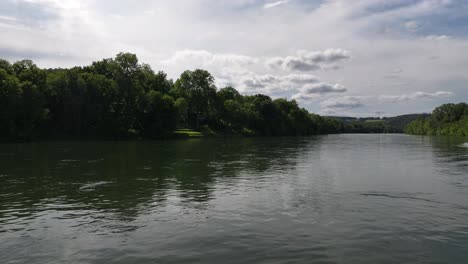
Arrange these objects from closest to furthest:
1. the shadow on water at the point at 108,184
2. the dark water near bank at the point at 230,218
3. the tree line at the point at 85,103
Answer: the dark water near bank at the point at 230,218
the shadow on water at the point at 108,184
the tree line at the point at 85,103

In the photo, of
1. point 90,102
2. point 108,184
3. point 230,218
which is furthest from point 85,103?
point 230,218

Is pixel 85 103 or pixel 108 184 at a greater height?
pixel 85 103

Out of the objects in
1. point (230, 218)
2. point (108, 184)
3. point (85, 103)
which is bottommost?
point (230, 218)

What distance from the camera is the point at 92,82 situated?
4779 inches

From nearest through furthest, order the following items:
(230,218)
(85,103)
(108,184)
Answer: (230,218)
(108,184)
(85,103)

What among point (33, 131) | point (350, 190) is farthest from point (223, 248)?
point (33, 131)

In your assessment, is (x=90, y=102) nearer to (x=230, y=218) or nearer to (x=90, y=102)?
(x=90, y=102)

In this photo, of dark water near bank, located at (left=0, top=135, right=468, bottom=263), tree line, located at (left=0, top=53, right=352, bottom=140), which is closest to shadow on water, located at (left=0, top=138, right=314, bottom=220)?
dark water near bank, located at (left=0, top=135, right=468, bottom=263)

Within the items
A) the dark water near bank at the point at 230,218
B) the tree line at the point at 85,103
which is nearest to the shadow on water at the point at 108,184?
the dark water near bank at the point at 230,218

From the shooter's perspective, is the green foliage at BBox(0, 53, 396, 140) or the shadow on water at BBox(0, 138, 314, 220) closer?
the shadow on water at BBox(0, 138, 314, 220)

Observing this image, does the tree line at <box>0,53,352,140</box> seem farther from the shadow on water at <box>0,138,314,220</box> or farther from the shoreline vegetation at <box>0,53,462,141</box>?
the shadow on water at <box>0,138,314,220</box>

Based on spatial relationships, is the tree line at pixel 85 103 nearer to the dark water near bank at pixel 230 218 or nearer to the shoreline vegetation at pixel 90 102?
the shoreline vegetation at pixel 90 102

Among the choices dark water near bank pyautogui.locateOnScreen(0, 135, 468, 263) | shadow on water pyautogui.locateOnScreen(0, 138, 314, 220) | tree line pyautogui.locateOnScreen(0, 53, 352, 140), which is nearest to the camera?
dark water near bank pyautogui.locateOnScreen(0, 135, 468, 263)

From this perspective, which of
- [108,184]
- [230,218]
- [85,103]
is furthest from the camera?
[85,103]
